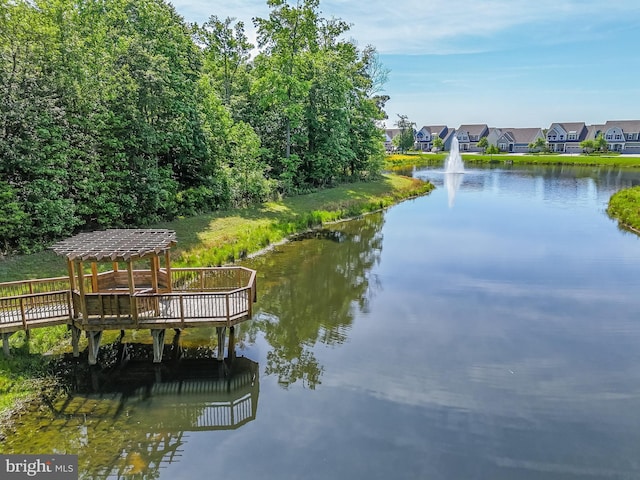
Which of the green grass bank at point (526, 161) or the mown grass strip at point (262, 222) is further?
the green grass bank at point (526, 161)

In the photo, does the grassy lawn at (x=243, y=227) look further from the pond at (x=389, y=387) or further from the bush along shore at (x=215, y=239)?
the pond at (x=389, y=387)

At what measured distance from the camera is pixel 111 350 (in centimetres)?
1323

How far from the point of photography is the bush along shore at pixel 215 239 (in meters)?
11.2

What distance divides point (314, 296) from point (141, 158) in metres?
12.2

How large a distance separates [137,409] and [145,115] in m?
17.6

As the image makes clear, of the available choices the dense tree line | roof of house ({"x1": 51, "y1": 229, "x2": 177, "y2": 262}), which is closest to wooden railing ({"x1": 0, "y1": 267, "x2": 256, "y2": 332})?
roof of house ({"x1": 51, "y1": 229, "x2": 177, "y2": 262})

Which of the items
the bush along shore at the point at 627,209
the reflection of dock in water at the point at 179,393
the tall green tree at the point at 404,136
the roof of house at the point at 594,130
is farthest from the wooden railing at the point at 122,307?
the roof of house at the point at 594,130

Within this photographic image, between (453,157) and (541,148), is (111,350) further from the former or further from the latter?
(541,148)

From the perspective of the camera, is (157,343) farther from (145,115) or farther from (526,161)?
(526,161)

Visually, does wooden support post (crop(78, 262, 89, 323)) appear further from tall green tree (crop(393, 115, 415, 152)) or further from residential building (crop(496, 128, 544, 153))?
residential building (crop(496, 128, 544, 153))

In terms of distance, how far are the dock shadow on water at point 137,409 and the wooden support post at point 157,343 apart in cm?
22

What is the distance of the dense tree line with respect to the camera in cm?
1812

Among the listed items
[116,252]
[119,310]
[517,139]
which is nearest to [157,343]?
[119,310]

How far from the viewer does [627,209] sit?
1262 inches
